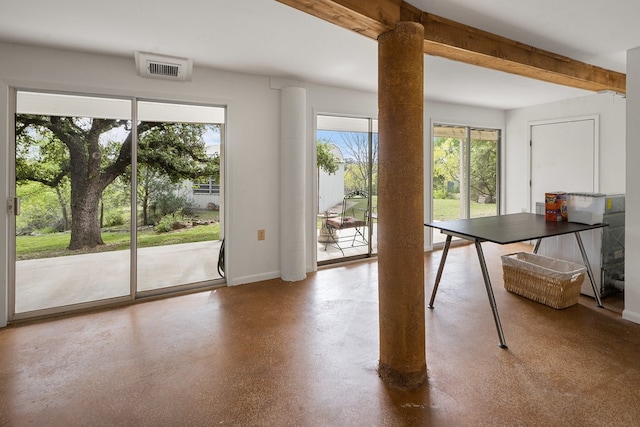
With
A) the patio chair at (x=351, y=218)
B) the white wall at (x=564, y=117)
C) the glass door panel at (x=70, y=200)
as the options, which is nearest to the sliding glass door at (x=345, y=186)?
the patio chair at (x=351, y=218)

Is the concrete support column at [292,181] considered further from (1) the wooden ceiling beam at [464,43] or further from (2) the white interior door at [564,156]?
(2) the white interior door at [564,156]

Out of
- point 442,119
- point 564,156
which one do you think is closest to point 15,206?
point 442,119

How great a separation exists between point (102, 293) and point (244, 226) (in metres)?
1.58

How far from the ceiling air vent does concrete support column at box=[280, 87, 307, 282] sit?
1.12 meters

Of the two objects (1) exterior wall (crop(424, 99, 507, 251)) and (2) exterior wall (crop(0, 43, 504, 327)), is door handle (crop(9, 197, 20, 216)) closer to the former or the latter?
(2) exterior wall (crop(0, 43, 504, 327))

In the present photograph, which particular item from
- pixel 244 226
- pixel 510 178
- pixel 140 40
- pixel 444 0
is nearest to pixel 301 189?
pixel 244 226

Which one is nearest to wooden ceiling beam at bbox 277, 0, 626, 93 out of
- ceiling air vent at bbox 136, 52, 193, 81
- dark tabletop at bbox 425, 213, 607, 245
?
dark tabletop at bbox 425, 213, 607, 245

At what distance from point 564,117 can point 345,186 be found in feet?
12.0

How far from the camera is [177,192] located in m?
3.81

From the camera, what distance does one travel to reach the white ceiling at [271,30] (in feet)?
7.52

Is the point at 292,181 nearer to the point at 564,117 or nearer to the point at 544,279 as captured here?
the point at 544,279

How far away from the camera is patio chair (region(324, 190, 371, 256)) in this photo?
5078mm

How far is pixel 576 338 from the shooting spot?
2.63m

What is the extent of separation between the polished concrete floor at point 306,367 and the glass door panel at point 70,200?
44cm
